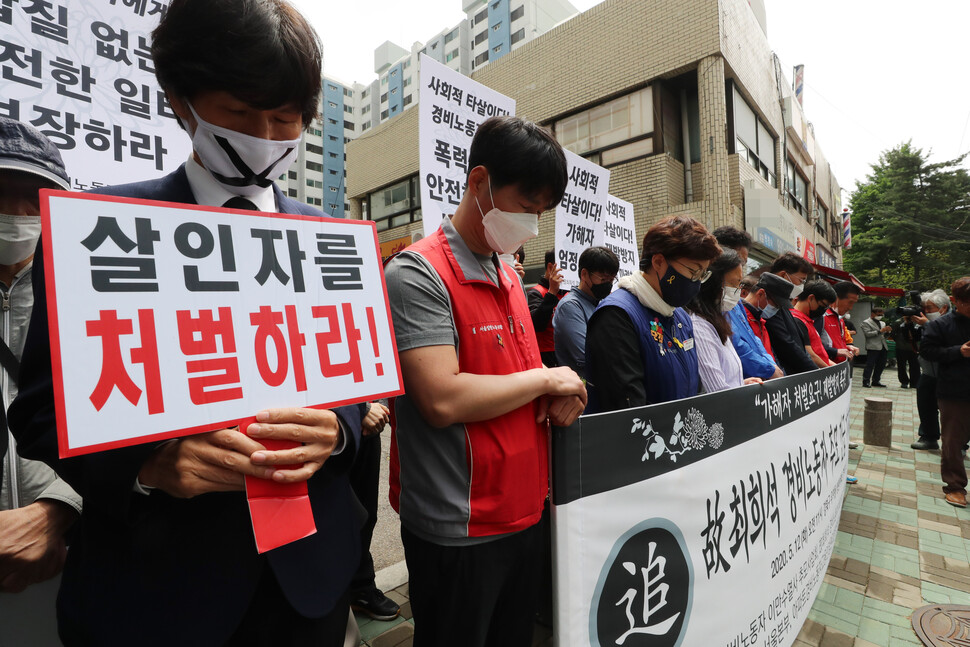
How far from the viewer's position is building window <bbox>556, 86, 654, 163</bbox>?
9.86 metres

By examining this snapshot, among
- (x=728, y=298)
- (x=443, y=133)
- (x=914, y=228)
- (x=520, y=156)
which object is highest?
(x=914, y=228)

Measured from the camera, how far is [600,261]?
3461 mm

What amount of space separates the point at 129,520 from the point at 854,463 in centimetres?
705

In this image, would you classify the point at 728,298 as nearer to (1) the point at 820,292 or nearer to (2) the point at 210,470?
(1) the point at 820,292

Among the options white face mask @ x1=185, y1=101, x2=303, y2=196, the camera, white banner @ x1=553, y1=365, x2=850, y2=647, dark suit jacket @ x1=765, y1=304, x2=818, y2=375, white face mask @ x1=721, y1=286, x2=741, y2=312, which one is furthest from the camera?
the camera

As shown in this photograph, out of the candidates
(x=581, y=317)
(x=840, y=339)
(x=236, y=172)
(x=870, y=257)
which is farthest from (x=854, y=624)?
(x=870, y=257)

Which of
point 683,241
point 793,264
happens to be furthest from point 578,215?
point 793,264

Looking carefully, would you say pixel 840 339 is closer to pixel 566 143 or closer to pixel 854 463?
pixel 854 463

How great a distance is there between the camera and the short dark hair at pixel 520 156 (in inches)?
50.9

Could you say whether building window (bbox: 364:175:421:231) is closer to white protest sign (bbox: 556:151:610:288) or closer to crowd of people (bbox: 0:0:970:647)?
white protest sign (bbox: 556:151:610:288)

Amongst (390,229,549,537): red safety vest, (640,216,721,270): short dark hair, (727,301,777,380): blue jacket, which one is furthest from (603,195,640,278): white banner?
(390,229,549,537): red safety vest

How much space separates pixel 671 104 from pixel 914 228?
24300 millimetres

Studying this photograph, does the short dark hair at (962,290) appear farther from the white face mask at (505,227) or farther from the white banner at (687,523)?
the white face mask at (505,227)

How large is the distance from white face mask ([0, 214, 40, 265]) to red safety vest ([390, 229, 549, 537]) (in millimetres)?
1007
